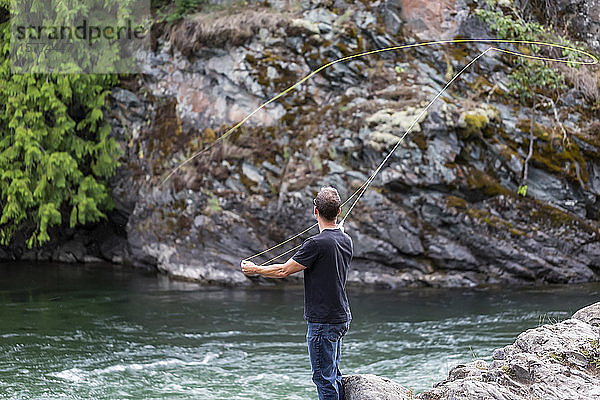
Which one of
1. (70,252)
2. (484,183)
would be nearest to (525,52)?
(484,183)

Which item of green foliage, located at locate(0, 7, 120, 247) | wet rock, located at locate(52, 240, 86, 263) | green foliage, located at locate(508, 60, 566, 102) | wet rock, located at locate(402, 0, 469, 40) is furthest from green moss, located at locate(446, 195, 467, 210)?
wet rock, located at locate(52, 240, 86, 263)

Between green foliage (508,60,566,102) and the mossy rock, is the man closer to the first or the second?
the mossy rock

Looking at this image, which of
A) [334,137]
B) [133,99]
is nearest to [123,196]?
[133,99]

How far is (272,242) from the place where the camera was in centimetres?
1061

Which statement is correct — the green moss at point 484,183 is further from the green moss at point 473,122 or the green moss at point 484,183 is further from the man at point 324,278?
the man at point 324,278

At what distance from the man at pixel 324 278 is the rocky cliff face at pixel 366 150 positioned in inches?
252

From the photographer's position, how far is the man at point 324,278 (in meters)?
3.82

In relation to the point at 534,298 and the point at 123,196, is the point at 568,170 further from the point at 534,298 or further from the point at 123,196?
the point at 123,196

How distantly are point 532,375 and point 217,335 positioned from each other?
5023 mm

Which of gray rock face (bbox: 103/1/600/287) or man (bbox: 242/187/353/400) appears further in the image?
gray rock face (bbox: 103/1/600/287)

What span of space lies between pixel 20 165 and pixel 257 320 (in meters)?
6.04

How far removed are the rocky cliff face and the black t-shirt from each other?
254 inches

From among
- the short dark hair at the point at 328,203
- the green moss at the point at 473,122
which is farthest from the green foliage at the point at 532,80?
the short dark hair at the point at 328,203

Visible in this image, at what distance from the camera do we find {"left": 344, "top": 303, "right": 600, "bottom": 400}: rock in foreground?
3688mm
